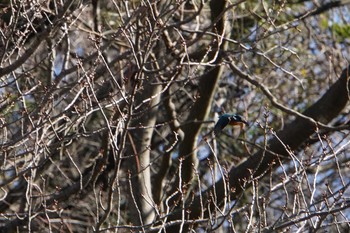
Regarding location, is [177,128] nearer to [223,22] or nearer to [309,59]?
[223,22]

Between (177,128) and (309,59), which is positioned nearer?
(177,128)

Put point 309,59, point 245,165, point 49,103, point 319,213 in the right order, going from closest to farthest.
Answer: point 319,213 → point 49,103 → point 245,165 → point 309,59

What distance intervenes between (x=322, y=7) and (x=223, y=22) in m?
2.82

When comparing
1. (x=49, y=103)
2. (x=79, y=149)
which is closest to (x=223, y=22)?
(x=49, y=103)

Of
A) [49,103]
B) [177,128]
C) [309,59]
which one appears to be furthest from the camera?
[309,59]

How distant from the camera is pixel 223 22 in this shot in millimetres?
6840

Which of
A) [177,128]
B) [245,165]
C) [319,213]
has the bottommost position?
[319,213]

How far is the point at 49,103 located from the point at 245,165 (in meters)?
1.58

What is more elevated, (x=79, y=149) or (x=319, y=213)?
(x=79, y=149)

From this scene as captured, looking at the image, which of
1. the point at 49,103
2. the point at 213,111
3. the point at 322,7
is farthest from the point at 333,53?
the point at 49,103

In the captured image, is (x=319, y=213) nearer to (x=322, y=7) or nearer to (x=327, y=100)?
(x=327, y=100)

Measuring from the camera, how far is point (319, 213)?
15.2ft

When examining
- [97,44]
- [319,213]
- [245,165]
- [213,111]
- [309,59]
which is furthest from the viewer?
[309,59]

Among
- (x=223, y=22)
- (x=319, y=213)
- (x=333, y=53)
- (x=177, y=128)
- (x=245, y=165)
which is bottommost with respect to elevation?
(x=319, y=213)
